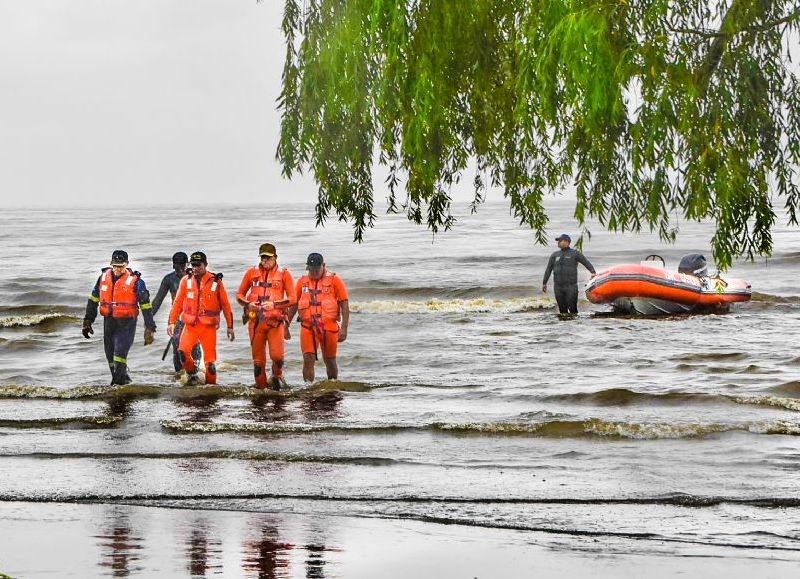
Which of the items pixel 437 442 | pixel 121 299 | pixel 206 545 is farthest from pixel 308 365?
pixel 206 545

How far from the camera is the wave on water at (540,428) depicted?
532 inches

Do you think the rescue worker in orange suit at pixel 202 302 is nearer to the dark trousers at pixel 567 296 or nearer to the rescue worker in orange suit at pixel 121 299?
the rescue worker in orange suit at pixel 121 299

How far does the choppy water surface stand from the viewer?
28.5 ft

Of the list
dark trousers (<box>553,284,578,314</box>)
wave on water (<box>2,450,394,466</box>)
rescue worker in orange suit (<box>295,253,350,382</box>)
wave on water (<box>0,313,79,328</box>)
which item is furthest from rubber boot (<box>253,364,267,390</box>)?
wave on water (<box>0,313,79,328</box>)

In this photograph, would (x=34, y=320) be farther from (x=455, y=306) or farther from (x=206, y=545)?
(x=206, y=545)

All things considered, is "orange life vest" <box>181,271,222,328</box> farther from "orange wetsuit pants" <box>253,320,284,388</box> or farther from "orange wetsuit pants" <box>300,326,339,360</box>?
"orange wetsuit pants" <box>300,326,339,360</box>

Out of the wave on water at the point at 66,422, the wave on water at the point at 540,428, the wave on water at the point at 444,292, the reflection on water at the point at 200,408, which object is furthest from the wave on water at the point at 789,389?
the wave on water at the point at 444,292

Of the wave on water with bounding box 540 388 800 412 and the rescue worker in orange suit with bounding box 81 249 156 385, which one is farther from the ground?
the rescue worker in orange suit with bounding box 81 249 156 385

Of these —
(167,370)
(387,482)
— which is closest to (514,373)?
(167,370)

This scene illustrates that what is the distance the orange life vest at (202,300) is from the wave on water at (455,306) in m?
17.3

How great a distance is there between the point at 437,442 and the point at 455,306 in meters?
22.2

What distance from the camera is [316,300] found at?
16031 millimetres

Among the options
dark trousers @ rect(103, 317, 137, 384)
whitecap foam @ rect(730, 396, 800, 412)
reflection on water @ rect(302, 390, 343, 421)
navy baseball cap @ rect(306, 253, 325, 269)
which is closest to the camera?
reflection on water @ rect(302, 390, 343, 421)

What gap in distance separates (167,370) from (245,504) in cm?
1063
